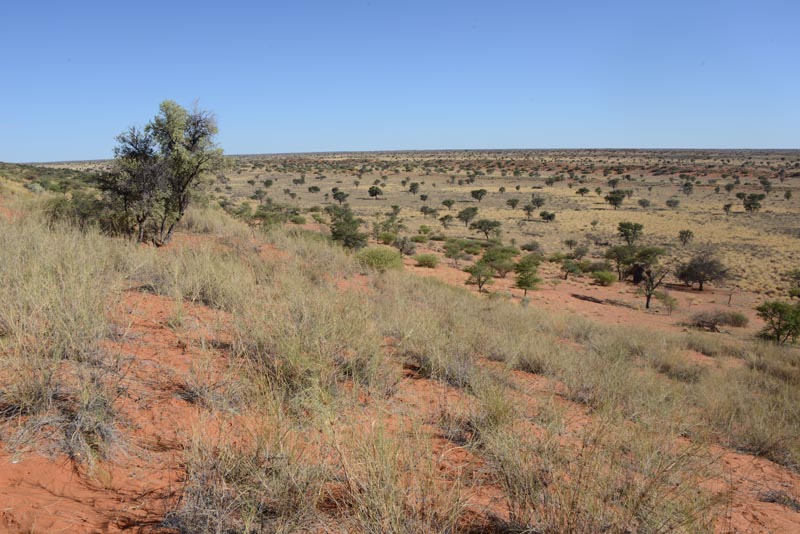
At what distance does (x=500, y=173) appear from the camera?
86.7 metres

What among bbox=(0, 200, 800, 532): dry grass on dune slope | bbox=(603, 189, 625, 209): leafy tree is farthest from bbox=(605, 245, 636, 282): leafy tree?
bbox=(603, 189, 625, 209): leafy tree

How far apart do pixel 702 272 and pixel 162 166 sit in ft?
88.2

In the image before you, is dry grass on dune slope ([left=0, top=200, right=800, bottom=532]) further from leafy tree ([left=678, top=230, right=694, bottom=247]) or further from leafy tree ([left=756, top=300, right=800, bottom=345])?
leafy tree ([left=678, top=230, right=694, bottom=247])

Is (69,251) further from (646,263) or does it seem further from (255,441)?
(646,263)

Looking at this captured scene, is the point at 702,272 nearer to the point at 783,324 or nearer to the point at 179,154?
the point at 783,324

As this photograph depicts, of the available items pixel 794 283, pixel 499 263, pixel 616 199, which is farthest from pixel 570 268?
pixel 616 199

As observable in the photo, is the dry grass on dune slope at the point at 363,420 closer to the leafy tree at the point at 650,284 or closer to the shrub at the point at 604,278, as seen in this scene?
the leafy tree at the point at 650,284

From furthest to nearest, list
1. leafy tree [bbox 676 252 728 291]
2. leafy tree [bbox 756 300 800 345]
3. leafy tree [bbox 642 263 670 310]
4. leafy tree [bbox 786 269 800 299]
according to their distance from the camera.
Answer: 1. leafy tree [bbox 676 252 728 291]
2. leafy tree [bbox 786 269 800 299]
3. leafy tree [bbox 642 263 670 310]
4. leafy tree [bbox 756 300 800 345]

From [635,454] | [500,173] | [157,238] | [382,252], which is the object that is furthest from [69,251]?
[500,173]

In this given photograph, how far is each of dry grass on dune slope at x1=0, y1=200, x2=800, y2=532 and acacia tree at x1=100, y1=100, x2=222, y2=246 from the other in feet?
16.7

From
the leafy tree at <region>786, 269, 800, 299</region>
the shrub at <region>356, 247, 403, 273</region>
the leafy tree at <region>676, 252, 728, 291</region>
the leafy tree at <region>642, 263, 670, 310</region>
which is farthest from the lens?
the leafy tree at <region>676, 252, 728, 291</region>

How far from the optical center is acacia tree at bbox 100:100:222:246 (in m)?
11.5

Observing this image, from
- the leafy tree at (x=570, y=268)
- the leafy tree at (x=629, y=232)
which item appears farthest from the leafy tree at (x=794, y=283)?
the leafy tree at (x=570, y=268)

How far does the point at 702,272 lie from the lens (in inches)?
978
